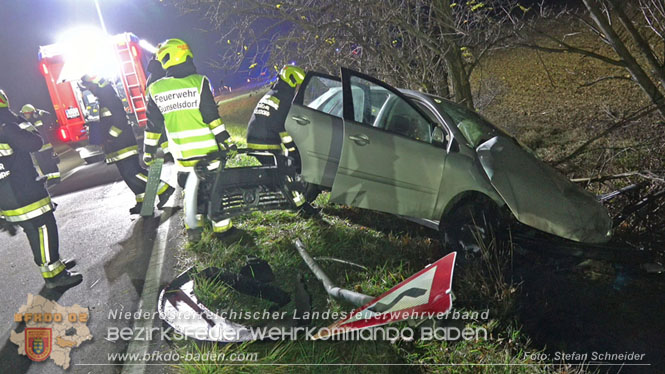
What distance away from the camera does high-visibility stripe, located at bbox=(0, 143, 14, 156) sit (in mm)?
3418

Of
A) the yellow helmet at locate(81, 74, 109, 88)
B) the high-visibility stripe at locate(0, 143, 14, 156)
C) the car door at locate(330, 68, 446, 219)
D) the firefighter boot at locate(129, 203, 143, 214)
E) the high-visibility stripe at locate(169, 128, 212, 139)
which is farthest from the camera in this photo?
the firefighter boot at locate(129, 203, 143, 214)

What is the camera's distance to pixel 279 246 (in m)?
3.90

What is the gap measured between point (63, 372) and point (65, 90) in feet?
34.9

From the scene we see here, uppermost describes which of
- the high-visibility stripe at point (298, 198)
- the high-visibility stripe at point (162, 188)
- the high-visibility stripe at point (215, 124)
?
the high-visibility stripe at point (215, 124)

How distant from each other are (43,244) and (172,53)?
2.29 m

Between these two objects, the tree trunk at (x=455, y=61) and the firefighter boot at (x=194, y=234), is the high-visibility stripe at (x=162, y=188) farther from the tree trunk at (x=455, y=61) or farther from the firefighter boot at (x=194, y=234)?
→ the tree trunk at (x=455, y=61)

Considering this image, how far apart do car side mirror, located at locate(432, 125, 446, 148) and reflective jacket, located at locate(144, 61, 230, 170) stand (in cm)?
218

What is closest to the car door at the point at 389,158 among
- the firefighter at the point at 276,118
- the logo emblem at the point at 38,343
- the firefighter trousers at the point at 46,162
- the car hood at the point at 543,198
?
the car hood at the point at 543,198

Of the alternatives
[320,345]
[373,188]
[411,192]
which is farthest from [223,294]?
[411,192]

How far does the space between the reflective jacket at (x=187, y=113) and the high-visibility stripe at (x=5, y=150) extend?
1.28 m

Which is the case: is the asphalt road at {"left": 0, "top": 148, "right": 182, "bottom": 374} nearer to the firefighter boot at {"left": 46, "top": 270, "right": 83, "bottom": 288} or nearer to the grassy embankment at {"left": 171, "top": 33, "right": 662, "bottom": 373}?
the firefighter boot at {"left": 46, "top": 270, "right": 83, "bottom": 288}

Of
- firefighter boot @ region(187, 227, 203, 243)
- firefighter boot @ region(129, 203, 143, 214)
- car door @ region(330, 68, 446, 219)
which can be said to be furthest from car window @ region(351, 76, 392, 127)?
firefighter boot @ region(129, 203, 143, 214)

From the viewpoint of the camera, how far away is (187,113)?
3.88 metres

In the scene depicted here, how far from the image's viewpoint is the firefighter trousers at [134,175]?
523 centimetres
